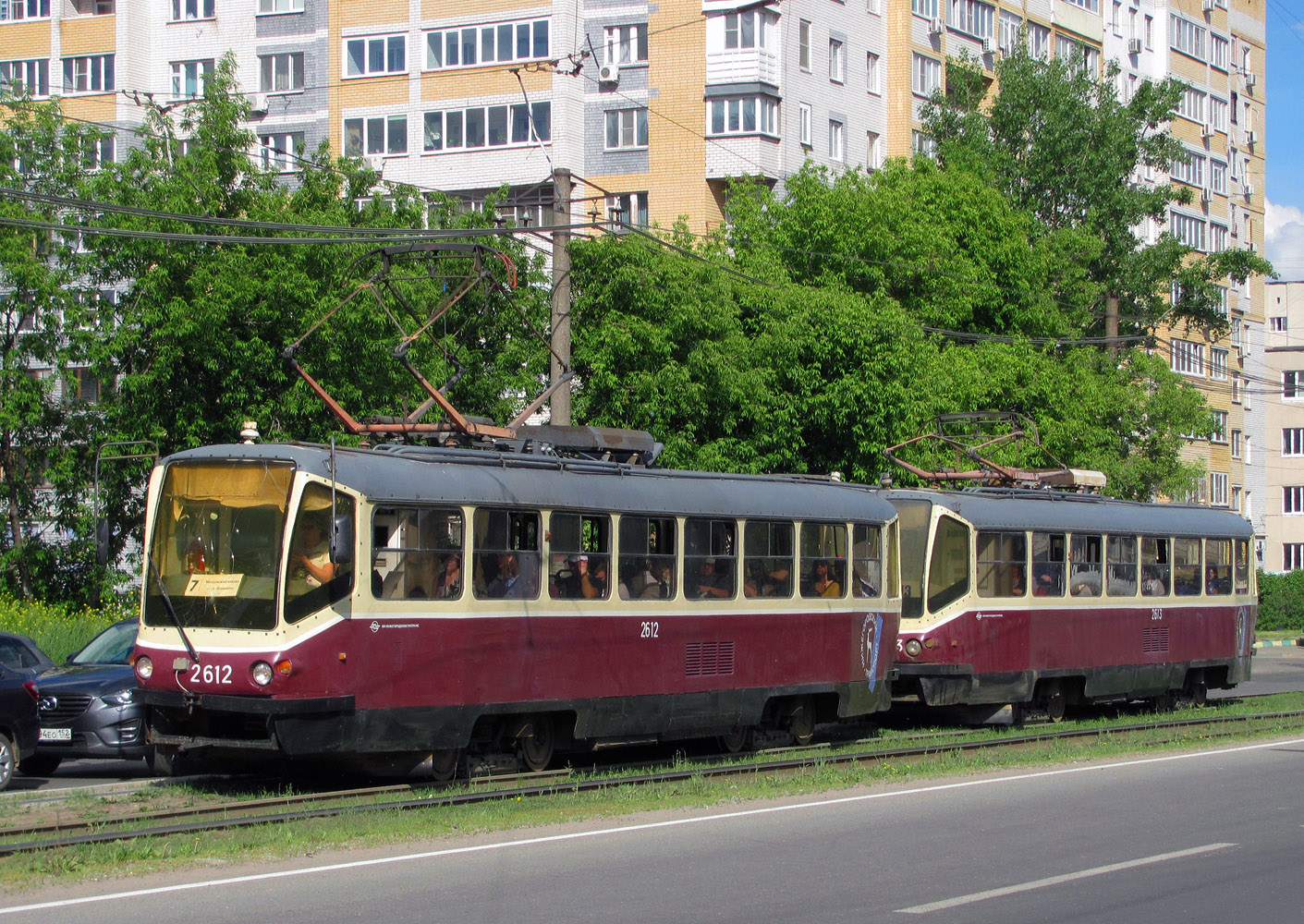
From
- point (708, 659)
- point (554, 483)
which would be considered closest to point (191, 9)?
point (708, 659)

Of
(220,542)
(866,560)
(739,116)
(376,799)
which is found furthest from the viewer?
(739,116)

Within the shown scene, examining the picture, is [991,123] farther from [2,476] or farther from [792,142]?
[2,476]

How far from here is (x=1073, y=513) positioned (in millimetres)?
22969

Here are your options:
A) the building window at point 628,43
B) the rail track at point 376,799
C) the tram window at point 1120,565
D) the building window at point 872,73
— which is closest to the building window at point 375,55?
the building window at point 628,43

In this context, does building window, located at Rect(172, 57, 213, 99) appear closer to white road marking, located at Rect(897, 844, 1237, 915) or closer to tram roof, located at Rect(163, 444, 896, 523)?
tram roof, located at Rect(163, 444, 896, 523)

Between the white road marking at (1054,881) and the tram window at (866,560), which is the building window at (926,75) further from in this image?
the white road marking at (1054,881)

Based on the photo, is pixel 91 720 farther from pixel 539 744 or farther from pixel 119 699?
pixel 539 744

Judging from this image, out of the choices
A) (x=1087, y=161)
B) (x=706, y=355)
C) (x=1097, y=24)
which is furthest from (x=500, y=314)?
(x=1097, y=24)

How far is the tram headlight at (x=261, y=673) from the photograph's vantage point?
13172 millimetres

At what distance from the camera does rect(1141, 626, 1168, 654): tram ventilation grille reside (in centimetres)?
2426

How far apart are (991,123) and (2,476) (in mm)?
33074

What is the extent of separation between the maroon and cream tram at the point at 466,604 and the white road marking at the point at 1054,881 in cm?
577

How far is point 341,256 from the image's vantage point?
26.7 metres

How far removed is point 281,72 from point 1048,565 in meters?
36.3
